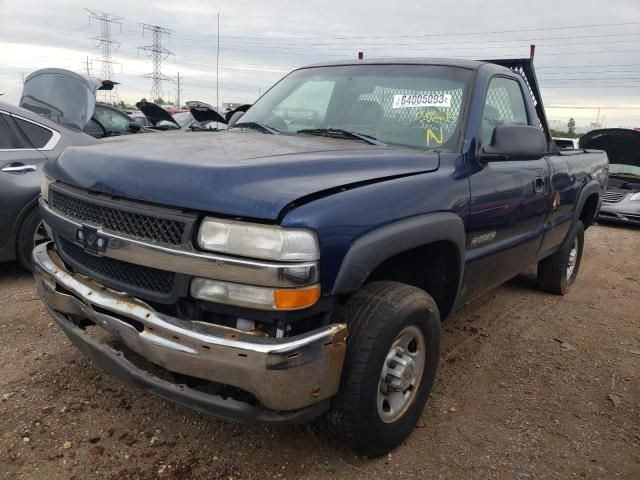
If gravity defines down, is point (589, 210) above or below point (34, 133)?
below

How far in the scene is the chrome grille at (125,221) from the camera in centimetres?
211

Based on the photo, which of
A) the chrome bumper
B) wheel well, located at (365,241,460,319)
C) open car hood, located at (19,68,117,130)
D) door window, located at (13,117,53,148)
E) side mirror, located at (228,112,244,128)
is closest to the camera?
the chrome bumper

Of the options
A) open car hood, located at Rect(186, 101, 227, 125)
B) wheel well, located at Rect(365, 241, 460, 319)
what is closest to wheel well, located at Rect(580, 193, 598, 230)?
wheel well, located at Rect(365, 241, 460, 319)

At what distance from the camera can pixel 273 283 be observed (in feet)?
6.40

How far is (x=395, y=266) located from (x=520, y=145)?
985 millimetres

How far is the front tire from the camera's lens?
88.5 inches

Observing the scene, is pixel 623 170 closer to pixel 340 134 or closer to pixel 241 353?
pixel 340 134

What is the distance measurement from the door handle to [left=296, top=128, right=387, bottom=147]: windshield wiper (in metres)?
2.61

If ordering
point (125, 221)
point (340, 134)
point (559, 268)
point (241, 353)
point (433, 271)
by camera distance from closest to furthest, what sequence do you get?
point (241, 353) → point (125, 221) → point (433, 271) → point (340, 134) → point (559, 268)

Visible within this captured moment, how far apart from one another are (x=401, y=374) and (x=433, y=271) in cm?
69

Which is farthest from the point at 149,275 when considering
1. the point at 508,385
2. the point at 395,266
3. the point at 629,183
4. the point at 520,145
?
the point at 629,183

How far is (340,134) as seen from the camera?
320 cm

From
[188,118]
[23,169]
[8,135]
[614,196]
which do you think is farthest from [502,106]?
[188,118]

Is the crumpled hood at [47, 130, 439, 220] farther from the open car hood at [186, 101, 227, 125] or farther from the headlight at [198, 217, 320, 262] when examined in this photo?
the open car hood at [186, 101, 227, 125]
